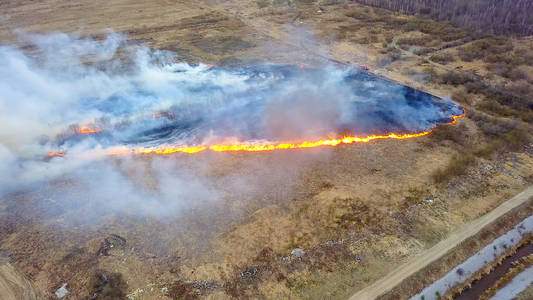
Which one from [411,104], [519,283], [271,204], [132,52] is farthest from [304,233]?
[132,52]

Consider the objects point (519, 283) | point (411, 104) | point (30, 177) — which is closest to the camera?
point (519, 283)

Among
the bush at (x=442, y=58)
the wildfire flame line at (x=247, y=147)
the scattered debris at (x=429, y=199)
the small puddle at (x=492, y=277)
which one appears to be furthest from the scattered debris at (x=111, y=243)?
the bush at (x=442, y=58)

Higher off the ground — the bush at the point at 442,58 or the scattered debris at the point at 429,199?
the bush at the point at 442,58

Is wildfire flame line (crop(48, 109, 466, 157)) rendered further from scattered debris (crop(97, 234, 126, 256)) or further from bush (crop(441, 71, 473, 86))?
bush (crop(441, 71, 473, 86))

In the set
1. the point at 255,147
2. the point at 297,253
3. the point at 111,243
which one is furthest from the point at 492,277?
the point at 111,243

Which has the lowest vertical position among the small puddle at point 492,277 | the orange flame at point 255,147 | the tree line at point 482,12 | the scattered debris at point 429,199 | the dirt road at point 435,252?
the small puddle at point 492,277

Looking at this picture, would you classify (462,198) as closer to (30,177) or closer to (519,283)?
(519,283)

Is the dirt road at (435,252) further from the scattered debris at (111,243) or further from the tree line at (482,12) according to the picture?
the tree line at (482,12)
